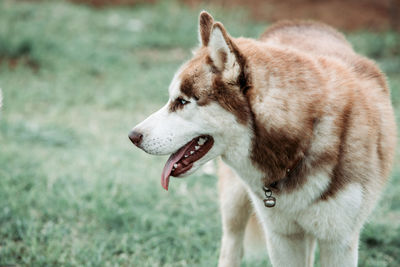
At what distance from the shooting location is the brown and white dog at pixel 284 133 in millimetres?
2289

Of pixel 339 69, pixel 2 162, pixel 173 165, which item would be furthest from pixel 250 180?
pixel 2 162

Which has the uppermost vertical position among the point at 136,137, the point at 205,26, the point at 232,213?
the point at 205,26

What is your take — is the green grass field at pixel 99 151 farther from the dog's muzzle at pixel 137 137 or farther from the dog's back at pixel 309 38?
the dog's back at pixel 309 38

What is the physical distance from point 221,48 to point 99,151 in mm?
3386

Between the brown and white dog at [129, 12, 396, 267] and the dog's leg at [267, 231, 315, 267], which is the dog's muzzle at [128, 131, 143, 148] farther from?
the dog's leg at [267, 231, 315, 267]

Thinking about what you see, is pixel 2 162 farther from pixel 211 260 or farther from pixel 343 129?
pixel 343 129

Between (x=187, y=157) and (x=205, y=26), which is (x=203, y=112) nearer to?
(x=187, y=157)

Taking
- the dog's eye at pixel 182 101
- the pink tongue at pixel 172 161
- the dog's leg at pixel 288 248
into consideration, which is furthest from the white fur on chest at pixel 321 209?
the dog's eye at pixel 182 101

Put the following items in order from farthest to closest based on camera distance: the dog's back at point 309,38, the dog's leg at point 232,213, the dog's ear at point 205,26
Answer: the dog's back at point 309,38, the dog's leg at point 232,213, the dog's ear at point 205,26

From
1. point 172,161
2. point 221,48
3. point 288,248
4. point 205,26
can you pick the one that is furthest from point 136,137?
point 288,248

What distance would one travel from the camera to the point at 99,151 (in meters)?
5.36

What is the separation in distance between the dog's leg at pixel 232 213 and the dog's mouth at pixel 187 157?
A: 0.57 meters

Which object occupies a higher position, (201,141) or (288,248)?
(201,141)

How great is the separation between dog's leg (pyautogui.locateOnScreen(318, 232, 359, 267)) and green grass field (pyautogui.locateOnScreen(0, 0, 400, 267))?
3.16 ft
